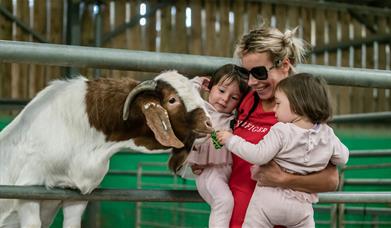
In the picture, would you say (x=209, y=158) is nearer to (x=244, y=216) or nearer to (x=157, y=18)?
(x=244, y=216)

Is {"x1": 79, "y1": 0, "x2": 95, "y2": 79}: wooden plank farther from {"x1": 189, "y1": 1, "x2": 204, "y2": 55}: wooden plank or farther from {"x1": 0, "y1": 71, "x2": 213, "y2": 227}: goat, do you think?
{"x1": 0, "y1": 71, "x2": 213, "y2": 227}: goat

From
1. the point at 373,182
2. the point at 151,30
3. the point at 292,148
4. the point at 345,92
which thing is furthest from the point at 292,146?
the point at 345,92

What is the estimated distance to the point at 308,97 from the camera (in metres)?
1.80

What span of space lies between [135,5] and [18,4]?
1.59 metres

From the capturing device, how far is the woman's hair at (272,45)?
1.94 meters

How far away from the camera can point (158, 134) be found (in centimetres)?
189

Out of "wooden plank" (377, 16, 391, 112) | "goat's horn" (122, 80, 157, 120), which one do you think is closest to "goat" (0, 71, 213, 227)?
"goat's horn" (122, 80, 157, 120)

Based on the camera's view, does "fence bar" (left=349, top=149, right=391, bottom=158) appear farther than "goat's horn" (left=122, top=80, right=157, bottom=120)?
Yes

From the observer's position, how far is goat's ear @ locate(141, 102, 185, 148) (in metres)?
1.88

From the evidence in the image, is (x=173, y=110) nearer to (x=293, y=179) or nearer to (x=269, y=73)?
(x=269, y=73)

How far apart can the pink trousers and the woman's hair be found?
1.31 feet

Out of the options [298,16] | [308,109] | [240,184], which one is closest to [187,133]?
[240,184]

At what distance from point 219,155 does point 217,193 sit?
0.12 meters

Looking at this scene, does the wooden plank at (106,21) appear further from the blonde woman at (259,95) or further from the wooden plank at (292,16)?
the blonde woman at (259,95)
